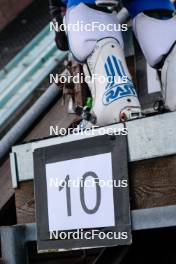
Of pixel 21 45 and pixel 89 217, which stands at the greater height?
pixel 21 45

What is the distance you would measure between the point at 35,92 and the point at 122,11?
1.53 m

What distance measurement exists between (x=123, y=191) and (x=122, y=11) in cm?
114

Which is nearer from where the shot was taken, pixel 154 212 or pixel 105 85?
pixel 154 212

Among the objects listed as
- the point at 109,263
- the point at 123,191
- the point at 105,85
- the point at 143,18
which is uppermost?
the point at 143,18

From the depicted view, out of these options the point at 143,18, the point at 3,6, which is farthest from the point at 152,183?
the point at 3,6

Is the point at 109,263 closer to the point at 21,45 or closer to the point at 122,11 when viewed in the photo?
the point at 122,11

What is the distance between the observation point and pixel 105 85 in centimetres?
150

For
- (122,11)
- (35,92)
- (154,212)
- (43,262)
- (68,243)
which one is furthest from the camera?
(35,92)

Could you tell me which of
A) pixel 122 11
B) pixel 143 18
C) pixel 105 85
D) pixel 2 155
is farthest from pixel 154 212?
pixel 122 11

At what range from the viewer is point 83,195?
51.9 inches

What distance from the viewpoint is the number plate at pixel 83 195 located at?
4.19ft

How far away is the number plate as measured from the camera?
1.28 meters

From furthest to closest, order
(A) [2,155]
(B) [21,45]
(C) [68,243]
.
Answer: (B) [21,45] < (A) [2,155] < (C) [68,243]

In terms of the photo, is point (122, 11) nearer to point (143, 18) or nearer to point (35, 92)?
point (143, 18)
